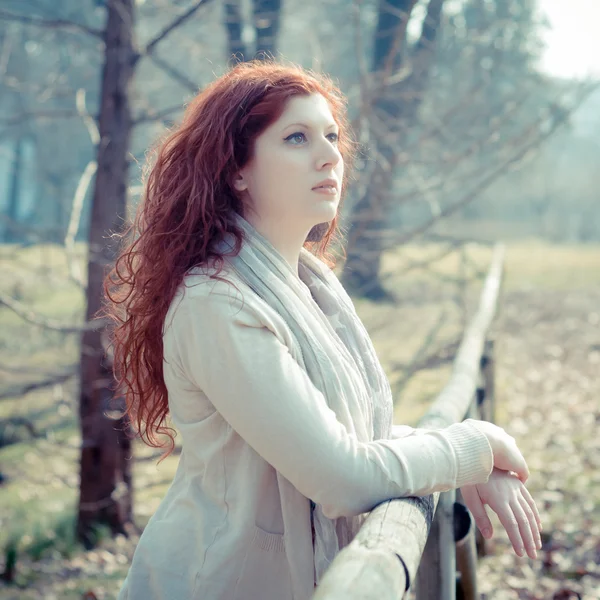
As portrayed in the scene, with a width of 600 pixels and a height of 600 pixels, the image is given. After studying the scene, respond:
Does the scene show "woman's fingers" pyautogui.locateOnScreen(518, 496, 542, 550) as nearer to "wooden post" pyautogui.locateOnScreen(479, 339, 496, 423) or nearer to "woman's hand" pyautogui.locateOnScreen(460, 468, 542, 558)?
"woman's hand" pyautogui.locateOnScreen(460, 468, 542, 558)

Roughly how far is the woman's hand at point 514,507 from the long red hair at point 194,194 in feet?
2.63

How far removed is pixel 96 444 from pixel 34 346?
792 cm

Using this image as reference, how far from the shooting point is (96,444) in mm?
5379

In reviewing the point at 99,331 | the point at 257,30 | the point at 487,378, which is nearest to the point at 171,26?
the point at 99,331

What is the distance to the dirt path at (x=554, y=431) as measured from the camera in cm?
411

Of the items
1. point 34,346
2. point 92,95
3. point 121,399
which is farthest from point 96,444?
point 92,95

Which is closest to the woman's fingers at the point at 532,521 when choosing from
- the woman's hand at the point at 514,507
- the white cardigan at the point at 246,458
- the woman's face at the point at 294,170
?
the woman's hand at the point at 514,507

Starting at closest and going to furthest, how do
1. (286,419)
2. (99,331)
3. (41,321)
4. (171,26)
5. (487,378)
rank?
(286,419)
(171,26)
(41,321)
(99,331)
(487,378)

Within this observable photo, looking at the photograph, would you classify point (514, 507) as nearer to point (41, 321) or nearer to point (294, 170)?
point (294, 170)

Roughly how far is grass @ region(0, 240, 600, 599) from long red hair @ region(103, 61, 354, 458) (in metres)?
3.30

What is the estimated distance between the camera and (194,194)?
5.82 feet

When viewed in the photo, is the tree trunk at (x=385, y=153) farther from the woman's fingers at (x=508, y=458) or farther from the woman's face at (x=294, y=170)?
the woman's fingers at (x=508, y=458)

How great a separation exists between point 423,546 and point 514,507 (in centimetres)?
34

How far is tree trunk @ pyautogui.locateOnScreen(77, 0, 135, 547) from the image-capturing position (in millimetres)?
4793
